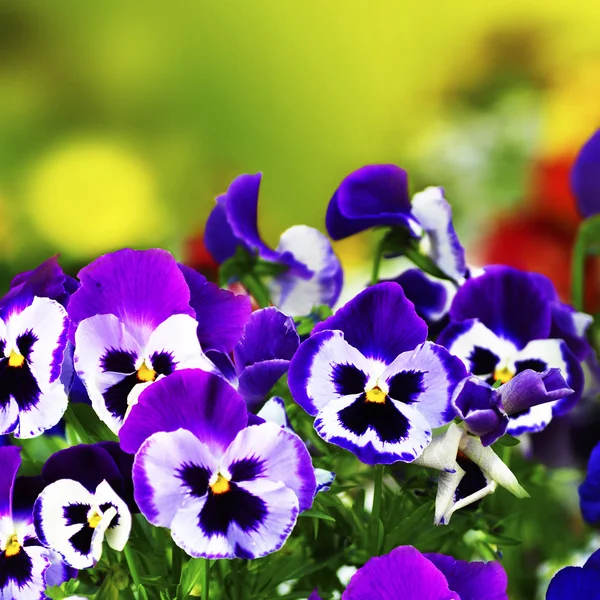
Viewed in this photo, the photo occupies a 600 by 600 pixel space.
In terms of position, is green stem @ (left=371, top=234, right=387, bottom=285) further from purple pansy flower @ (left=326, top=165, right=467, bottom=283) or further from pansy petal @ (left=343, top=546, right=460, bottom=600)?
pansy petal @ (left=343, top=546, right=460, bottom=600)

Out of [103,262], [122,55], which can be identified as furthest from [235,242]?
[122,55]

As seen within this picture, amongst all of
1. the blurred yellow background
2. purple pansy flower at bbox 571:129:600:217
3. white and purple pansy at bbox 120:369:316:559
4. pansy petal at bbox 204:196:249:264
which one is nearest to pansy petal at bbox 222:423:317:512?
white and purple pansy at bbox 120:369:316:559

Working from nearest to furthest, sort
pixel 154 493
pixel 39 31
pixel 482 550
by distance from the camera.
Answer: pixel 154 493, pixel 482 550, pixel 39 31

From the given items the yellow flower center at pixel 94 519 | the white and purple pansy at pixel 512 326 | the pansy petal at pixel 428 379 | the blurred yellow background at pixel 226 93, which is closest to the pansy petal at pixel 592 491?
the white and purple pansy at pixel 512 326

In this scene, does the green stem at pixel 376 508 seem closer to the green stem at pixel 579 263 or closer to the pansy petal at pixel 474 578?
the pansy petal at pixel 474 578

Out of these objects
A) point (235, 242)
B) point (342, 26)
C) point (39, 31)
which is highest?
point (235, 242)

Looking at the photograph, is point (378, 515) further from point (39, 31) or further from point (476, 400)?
point (39, 31)

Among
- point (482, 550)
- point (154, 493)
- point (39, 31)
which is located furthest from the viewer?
point (39, 31)
